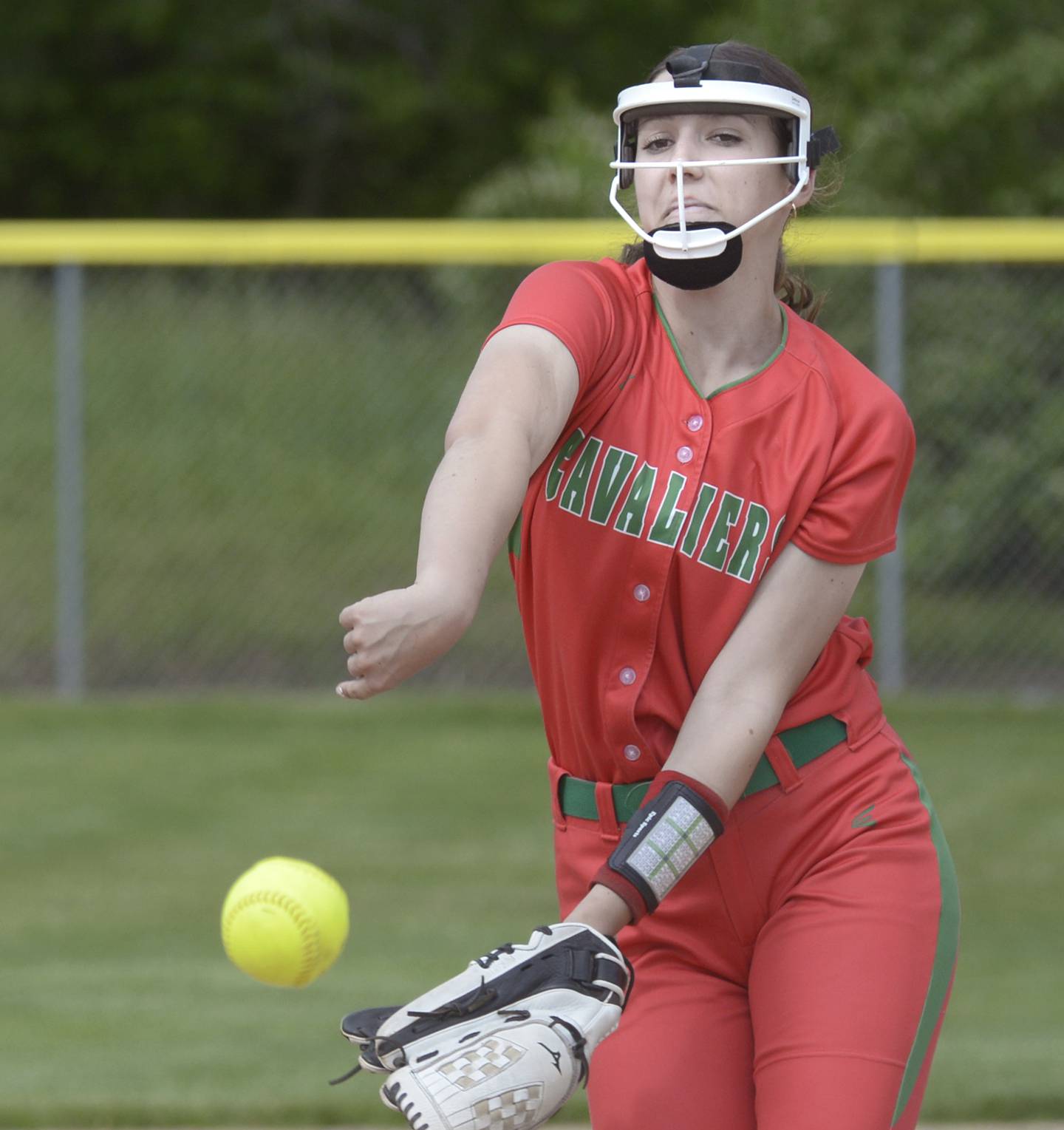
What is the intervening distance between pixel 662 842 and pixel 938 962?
523 millimetres

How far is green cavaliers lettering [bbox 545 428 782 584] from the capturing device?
8.75 ft

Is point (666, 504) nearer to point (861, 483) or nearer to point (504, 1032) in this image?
point (861, 483)

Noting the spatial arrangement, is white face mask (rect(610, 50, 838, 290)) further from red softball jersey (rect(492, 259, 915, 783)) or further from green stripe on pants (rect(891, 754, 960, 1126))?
green stripe on pants (rect(891, 754, 960, 1126))

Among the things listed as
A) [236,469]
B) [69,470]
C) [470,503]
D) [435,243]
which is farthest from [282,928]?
[236,469]

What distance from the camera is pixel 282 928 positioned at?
3.43m

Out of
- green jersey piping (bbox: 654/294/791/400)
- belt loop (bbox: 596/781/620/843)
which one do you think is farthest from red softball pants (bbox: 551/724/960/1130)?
green jersey piping (bbox: 654/294/791/400)

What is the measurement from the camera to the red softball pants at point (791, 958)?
8.57 ft

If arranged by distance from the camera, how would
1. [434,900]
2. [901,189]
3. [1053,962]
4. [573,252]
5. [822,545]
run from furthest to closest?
[901,189] → [573,252] → [434,900] → [1053,962] → [822,545]

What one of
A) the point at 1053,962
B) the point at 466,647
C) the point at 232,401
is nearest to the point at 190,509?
the point at 232,401

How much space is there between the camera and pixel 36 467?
10.0 metres

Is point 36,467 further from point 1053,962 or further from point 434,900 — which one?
point 1053,962

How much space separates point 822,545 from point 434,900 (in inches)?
178

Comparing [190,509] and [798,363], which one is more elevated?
[798,363]

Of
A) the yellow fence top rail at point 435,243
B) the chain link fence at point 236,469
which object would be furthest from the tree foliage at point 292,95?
the yellow fence top rail at point 435,243
